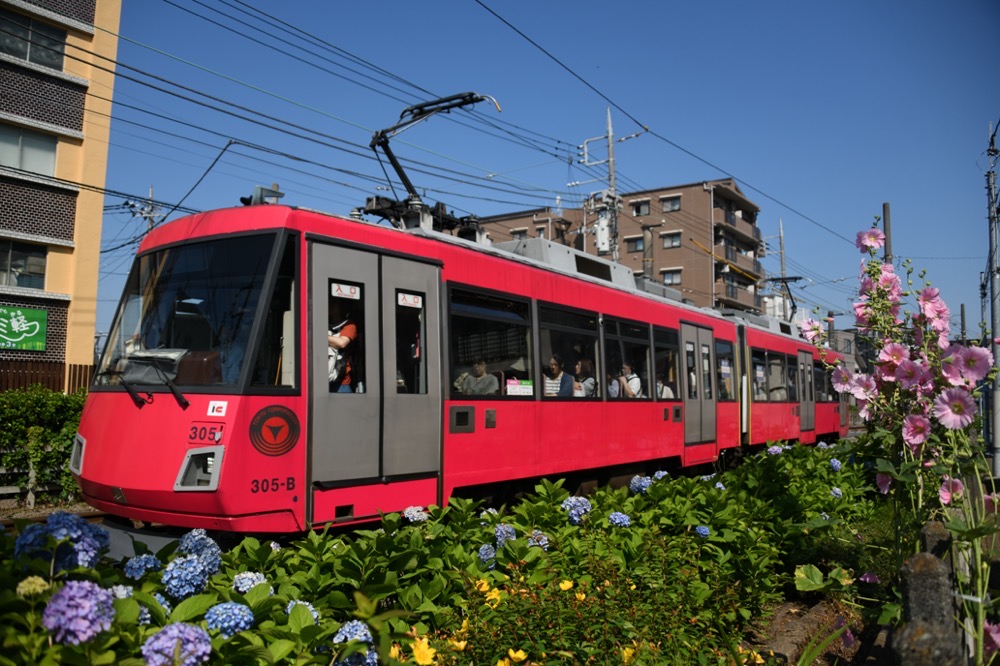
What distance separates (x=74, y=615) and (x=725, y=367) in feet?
48.5

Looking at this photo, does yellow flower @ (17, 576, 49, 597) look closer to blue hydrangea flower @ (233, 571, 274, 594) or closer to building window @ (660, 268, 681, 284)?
blue hydrangea flower @ (233, 571, 274, 594)

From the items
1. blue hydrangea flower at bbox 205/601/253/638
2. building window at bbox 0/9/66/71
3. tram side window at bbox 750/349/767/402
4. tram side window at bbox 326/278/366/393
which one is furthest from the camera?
building window at bbox 0/9/66/71

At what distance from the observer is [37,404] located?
13.1m

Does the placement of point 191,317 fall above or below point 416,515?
above

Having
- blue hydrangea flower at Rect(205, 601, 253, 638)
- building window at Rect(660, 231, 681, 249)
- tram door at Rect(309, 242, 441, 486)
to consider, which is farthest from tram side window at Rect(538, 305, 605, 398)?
building window at Rect(660, 231, 681, 249)

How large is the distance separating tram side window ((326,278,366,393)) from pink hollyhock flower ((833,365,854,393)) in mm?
3894

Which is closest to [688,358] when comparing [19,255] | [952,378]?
[952,378]

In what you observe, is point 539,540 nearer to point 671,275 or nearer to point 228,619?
point 228,619

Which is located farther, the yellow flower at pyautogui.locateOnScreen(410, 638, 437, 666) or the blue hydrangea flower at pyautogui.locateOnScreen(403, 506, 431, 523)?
the blue hydrangea flower at pyautogui.locateOnScreen(403, 506, 431, 523)

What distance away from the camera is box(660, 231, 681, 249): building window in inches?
2435

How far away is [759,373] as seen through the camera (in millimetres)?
17547

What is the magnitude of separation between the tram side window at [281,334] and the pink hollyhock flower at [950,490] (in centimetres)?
461

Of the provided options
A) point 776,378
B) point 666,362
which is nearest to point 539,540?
point 666,362

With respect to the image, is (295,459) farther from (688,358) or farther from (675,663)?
(688,358)
